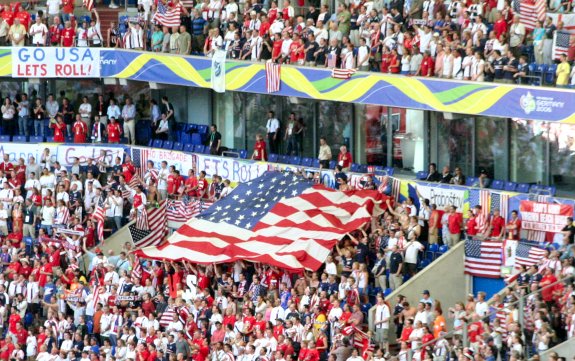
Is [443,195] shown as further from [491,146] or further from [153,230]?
[153,230]

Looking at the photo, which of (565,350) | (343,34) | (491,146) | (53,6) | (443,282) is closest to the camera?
(565,350)

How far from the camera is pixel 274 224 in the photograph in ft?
132

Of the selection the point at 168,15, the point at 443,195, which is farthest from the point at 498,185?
the point at 168,15

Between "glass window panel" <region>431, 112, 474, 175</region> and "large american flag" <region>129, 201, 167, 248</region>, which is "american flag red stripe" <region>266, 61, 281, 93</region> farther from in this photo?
"glass window panel" <region>431, 112, 474, 175</region>

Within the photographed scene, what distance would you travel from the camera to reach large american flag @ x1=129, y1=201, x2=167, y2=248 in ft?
140

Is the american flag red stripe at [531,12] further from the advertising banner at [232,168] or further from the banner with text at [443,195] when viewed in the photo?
the advertising banner at [232,168]

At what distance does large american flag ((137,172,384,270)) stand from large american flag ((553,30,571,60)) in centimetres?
506

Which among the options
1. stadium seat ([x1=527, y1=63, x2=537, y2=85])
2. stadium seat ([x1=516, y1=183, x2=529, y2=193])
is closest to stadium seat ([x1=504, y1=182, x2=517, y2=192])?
stadium seat ([x1=516, y1=183, x2=529, y2=193])

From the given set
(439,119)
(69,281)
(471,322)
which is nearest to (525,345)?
(471,322)

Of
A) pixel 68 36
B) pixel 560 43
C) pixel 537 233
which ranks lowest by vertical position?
pixel 537 233

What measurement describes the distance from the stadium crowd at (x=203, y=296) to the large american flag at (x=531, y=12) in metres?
4.76

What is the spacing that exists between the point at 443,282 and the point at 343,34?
811 centimetres

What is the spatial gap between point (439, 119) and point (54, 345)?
417 inches

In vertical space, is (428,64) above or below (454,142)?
above
